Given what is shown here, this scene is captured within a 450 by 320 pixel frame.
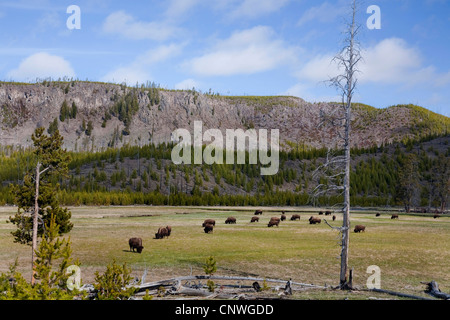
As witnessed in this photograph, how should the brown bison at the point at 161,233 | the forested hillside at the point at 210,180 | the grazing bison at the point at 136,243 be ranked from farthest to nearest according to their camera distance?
the forested hillside at the point at 210,180
the brown bison at the point at 161,233
the grazing bison at the point at 136,243

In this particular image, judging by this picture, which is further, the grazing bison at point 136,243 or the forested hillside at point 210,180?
the forested hillside at point 210,180

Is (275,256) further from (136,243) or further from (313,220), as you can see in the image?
(313,220)

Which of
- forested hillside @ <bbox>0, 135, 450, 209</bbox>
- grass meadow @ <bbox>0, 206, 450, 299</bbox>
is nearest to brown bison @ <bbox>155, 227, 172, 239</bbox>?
grass meadow @ <bbox>0, 206, 450, 299</bbox>

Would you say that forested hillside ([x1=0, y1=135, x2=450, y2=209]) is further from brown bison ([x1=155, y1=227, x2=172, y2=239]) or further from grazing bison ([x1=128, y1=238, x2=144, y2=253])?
grazing bison ([x1=128, y1=238, x2=144, y2=253])

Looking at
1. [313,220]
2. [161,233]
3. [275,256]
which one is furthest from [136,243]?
[313,220]

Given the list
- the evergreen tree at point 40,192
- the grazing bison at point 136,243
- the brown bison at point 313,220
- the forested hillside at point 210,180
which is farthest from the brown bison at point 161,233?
the forested hillside at point 210,180

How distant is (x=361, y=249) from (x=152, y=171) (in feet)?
480

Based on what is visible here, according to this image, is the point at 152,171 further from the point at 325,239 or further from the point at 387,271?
the point at 387,271

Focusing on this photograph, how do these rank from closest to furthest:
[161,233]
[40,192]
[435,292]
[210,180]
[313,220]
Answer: [435,292], [40,192], [161,233], [313,220], [210,180]

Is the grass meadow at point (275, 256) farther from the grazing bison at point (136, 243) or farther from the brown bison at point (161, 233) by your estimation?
the brown bison at point (161, 233)

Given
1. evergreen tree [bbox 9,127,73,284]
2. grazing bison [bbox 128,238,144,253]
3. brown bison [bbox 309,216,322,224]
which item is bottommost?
brown bison [bbox 309,216,322,224]

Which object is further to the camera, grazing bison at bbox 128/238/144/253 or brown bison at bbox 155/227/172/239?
brown bison at bbox 155/227/172/239

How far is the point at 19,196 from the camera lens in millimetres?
23641

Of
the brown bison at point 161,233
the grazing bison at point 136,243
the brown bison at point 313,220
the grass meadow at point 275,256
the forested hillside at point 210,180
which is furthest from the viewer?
the forested hillside at point 210,180
